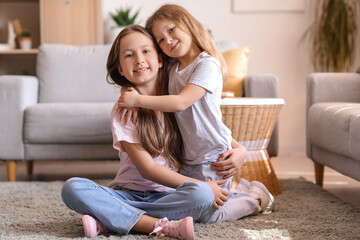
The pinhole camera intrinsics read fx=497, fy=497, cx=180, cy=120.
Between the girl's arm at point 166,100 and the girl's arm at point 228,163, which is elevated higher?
the girl's arm at point 166,100

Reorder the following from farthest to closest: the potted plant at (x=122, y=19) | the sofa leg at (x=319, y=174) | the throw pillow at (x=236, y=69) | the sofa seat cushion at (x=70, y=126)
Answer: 1. the potted plant at (x=122, y=19)
2. the throw pillow at (x=236, y=69)
3. the sofa seat cushion at (x=70, y=126)
4. the sofa leg at (x=319, y=174)

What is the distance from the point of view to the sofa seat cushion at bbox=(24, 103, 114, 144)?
2498 millimetres

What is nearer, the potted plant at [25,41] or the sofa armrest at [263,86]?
the sofa armrest at [263,86]

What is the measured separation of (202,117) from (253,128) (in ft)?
1.84

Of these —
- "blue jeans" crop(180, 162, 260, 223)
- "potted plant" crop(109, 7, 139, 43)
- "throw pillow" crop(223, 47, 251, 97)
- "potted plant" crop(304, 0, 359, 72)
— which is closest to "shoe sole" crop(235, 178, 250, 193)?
Result: "blue jeans" crop(180, 162, 260, 223)

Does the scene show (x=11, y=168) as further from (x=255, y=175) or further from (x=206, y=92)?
(x=206, y=92)

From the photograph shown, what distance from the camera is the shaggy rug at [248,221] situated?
1448 mm

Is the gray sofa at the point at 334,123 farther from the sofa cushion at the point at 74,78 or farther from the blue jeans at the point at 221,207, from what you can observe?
the sofa cushion at the point at 74,78

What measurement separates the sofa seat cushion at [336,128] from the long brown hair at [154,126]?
→ 66 centimetres

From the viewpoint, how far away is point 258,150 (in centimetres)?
210

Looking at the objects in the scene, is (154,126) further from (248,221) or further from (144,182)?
(248,221)

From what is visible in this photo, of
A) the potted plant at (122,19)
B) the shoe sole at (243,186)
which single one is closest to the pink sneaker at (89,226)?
the shoe sole at (243,186)

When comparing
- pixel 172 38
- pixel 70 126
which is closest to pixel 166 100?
pixel 172 38

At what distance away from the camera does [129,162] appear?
1575 mm
